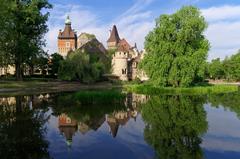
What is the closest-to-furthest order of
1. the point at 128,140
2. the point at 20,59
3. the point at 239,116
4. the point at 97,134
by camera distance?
the point at 128,140 < the point at 97,134 < the point at 239,116 < the point at 20,59

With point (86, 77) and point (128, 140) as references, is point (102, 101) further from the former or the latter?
point (86, 77)

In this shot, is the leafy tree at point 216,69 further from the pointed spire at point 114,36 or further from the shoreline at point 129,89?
the shoreline at point 129,89

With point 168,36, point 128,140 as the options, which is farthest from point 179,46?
point 128,140

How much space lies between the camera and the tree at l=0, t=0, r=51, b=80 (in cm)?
5406

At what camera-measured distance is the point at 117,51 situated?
88562 millimetres

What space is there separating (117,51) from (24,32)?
A: 3361 cm

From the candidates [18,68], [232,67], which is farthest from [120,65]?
[18,68]

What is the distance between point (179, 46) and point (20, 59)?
83.4 ft

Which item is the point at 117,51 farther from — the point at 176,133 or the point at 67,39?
the point at 176,133

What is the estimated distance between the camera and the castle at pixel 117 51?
8862 centimetres

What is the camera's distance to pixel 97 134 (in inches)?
634

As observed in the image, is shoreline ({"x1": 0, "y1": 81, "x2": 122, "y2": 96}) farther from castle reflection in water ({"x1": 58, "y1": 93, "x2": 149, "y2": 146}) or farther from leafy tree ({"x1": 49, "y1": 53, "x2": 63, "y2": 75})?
castle reflection in water ({"x1": 58, "y1": 93, "x2": 149, "y2": 146})

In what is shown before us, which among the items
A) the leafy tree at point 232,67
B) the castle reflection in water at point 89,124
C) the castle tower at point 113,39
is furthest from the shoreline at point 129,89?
the castle tower at point 113,39

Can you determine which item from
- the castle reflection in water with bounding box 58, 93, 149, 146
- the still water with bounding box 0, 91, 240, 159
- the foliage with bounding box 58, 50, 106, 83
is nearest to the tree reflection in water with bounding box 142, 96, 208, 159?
the still water with bounding box 0, 91, 240, 159
